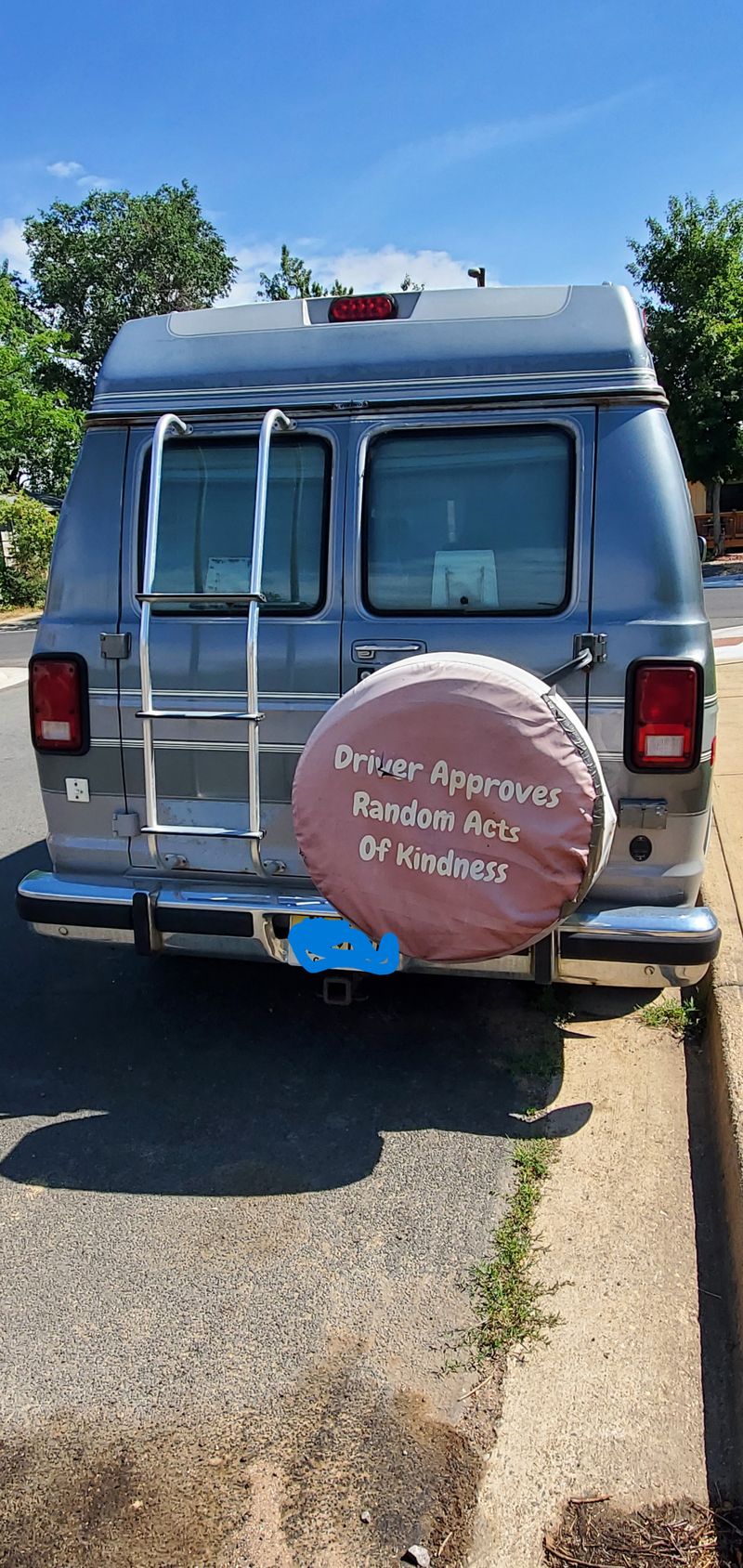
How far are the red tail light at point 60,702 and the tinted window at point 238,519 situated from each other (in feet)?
1.42

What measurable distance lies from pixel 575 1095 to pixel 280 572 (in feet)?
7.06

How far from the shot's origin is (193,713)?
3621mm

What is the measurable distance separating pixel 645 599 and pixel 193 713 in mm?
1534

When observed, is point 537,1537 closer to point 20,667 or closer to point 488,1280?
point 488,1280

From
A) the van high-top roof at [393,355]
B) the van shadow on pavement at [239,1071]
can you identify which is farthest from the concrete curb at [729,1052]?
the van high-top roof at [393,355]

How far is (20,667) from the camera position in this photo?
53.9 ft

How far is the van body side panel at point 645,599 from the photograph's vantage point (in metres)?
3.38

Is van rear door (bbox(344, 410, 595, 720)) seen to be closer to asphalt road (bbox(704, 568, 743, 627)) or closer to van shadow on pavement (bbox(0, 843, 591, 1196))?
van shadow on pavement (bbox(0, 843, 591, 1196))

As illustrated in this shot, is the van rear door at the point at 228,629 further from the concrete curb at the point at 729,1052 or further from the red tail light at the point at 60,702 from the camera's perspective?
the concrete curb at the point at 729,1052

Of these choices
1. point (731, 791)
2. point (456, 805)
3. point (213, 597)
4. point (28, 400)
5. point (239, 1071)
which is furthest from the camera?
point (28, 400)

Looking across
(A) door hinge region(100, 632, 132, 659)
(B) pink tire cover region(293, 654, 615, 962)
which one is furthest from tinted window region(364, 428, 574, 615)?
(A) door hinge region(100, 632, 132, 659)

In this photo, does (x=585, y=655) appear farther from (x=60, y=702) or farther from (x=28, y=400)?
(x=28, y=400)

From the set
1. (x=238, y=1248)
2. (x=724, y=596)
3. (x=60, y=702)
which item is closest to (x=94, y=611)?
(x=60, y=702)

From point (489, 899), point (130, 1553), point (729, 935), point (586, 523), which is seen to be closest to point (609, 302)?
point (586, 523)
